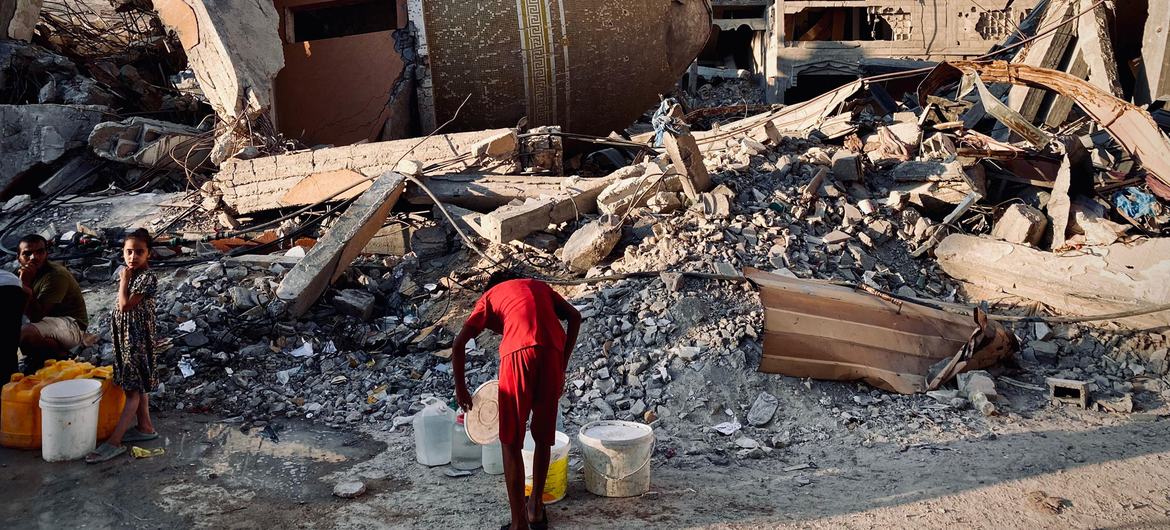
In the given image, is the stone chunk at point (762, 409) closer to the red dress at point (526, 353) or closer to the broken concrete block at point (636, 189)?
the red dress at point (526, 353)

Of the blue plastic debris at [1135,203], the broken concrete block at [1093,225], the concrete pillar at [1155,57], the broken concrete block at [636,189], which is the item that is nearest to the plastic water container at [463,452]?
the broken concrete block at [636,189]

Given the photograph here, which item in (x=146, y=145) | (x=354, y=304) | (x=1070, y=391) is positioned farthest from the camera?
(x=146, y=145)

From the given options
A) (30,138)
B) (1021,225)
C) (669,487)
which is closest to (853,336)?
(669,487)

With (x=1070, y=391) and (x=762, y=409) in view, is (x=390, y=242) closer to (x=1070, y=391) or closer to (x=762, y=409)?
(x=762, y=409)

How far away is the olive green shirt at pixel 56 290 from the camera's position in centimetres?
499

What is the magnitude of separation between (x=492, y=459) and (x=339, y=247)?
2745mm

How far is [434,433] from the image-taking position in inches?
167

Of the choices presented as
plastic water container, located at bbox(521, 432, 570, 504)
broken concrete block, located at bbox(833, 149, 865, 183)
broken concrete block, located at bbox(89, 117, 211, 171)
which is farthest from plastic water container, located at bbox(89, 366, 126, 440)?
broken concrete block, located at bbox(833, 149, 865, 183)

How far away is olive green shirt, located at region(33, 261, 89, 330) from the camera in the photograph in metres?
4.99

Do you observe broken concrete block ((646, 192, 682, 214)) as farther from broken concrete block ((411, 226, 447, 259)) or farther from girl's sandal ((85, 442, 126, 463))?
girl's sandal ((85, 442, 126, 463))

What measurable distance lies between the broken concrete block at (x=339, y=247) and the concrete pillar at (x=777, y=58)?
36.2ft

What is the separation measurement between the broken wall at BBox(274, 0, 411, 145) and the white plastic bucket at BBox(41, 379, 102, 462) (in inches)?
199

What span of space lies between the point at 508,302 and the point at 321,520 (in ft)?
4.17

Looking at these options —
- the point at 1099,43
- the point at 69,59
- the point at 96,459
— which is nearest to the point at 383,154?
the point at 96,459
